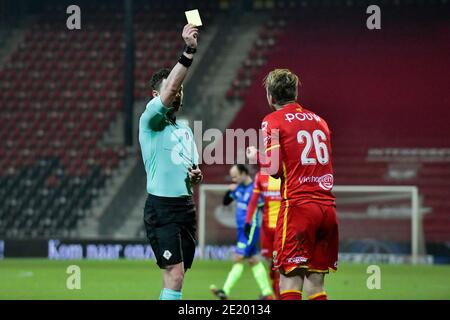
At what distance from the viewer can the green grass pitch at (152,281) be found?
11.3 meters

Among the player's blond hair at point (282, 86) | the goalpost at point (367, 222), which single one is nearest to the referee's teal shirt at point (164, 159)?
the player's blond hair at point (282, 86)

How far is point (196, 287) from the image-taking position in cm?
1243

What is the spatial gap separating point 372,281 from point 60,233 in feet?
29.8

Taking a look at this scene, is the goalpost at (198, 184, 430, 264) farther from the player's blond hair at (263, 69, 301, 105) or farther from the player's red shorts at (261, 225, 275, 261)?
the player's blond hair at (263, 69, 301, 105)

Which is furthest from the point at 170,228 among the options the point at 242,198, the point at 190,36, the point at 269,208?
the point at 242,198

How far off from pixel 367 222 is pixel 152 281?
6.96 m

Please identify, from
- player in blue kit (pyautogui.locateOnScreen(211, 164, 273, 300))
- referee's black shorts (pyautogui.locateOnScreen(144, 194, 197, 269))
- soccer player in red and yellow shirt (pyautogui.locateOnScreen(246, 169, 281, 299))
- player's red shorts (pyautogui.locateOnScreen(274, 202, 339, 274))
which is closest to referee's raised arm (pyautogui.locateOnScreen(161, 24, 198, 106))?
referee's black shorts (pyautogui.locateOnScreen(144, 194, 197, 269))

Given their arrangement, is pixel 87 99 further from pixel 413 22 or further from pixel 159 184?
pixel 159 184

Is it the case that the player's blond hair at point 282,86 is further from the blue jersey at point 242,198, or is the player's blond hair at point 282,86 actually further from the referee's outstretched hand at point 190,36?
the blue jersey at point 242,198

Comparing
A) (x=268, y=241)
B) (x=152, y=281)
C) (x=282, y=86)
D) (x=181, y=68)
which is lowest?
(x=152, y=281)

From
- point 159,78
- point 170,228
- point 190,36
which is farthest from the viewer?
point 159,78

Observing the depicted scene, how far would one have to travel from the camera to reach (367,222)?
18.9 meters

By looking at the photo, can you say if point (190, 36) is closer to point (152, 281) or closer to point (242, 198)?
point (242, 198)
